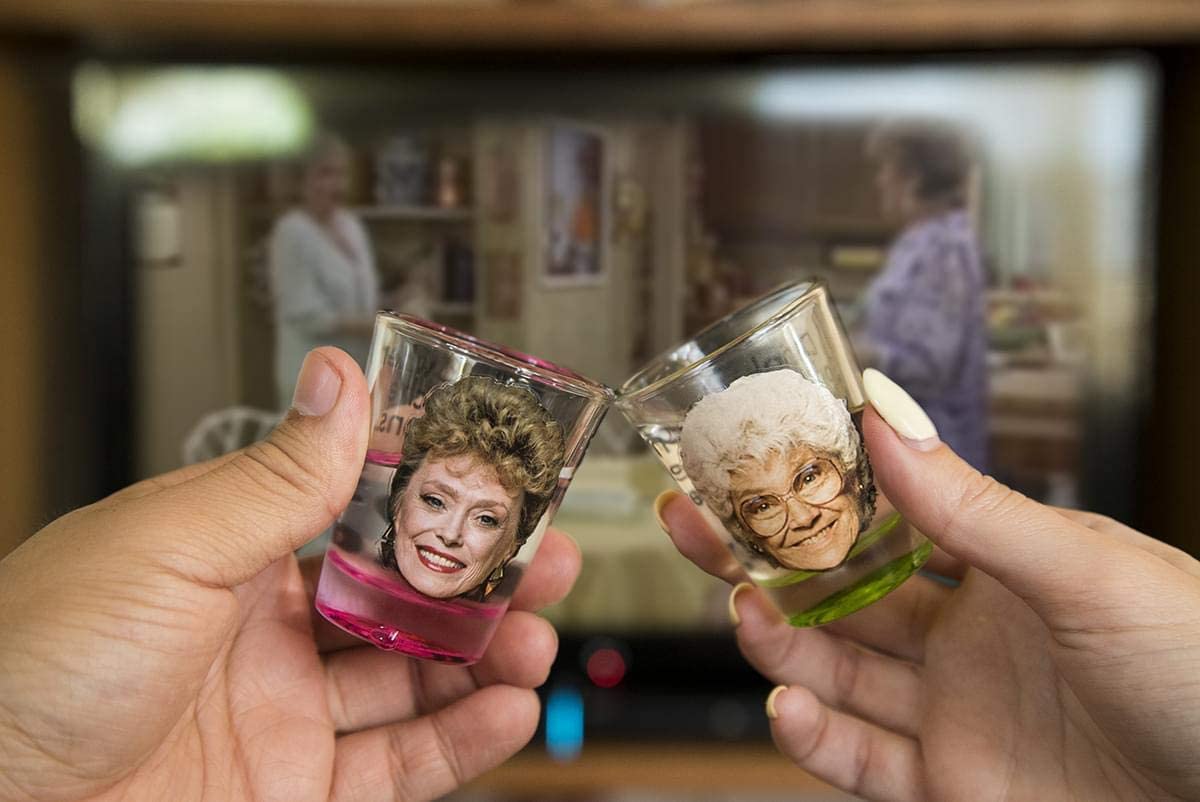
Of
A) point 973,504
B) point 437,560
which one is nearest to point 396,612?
point 437,560

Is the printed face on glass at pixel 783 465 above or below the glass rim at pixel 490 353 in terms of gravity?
below

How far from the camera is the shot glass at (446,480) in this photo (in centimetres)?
64

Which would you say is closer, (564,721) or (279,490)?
(279,490)

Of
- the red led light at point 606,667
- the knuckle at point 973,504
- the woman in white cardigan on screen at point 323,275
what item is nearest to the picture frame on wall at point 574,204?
the woman in white cardigan on screen at point 323,275

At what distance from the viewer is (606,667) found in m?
1.44

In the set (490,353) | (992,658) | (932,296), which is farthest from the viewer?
(932,296)

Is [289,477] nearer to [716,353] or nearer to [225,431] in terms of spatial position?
[716,353]

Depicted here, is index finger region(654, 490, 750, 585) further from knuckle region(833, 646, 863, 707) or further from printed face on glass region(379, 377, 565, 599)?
printed face on glass region(379, 377, 565, 599)

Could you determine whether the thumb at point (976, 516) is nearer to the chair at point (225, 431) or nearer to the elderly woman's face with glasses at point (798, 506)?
the elderly woman's face with glasses at point (798, 506)

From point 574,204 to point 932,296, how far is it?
0.49 metres

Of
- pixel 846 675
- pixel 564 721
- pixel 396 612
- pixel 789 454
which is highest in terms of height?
A: pixel 789 454

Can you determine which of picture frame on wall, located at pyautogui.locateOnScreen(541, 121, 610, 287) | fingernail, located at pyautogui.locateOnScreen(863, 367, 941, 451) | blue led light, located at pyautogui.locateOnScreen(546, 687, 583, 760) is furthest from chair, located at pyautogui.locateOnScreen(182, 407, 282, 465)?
fingernail, located at pyautogui.locateOnScreen(863, 367, 941, 451)

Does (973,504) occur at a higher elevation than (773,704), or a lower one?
higher

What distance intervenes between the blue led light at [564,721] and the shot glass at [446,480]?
0.75 metres
